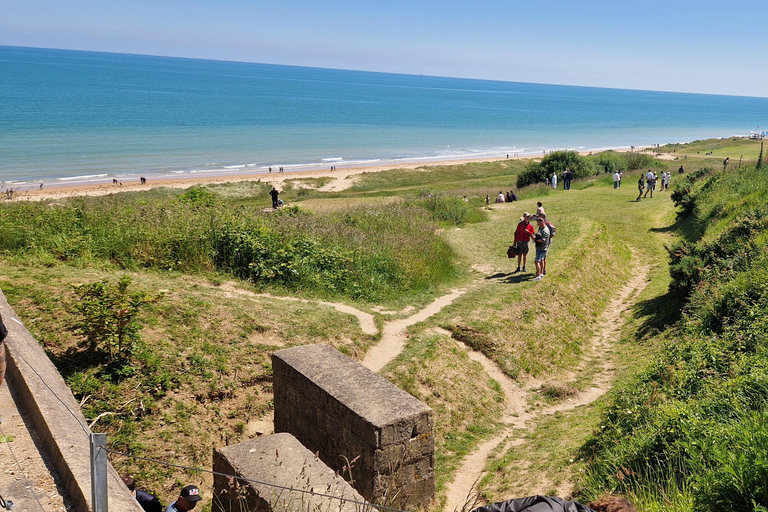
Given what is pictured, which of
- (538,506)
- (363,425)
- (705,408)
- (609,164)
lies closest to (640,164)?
(609,164)

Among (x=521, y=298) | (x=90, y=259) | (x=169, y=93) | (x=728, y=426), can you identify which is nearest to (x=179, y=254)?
(x=90, y=259)

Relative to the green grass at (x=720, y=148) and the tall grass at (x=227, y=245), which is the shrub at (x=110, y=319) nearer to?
the tall grass at (x=227, y=245)

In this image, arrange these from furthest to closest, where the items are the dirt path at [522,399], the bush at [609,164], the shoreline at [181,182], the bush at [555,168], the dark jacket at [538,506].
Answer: the bush at [609,164]
the shoreline at [181,182]
the bush at [555,168]
the dirt path at [522,399]
the dark jacket at [538,506]

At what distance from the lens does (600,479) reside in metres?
6.60

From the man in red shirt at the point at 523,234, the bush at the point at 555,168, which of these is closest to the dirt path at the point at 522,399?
the man in red shirt at the point at 523,234

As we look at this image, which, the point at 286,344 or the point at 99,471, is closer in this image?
the point at 99,471

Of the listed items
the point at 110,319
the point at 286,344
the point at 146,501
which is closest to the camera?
the point at 146,501

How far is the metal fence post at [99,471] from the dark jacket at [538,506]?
2595 mm

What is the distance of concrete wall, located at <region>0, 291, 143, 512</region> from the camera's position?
4426 mm

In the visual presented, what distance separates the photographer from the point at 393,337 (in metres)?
12.6

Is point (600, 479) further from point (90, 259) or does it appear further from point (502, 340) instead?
point (90, 259)

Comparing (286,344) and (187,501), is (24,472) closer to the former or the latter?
(187,501)

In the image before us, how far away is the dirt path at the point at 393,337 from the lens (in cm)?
1157

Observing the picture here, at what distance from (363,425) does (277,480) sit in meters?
1.45
